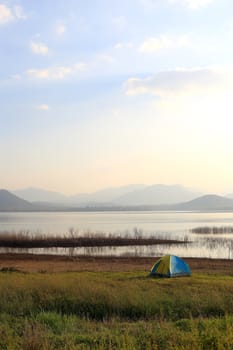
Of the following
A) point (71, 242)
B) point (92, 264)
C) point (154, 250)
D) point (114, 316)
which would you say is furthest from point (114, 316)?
point (71, 242)

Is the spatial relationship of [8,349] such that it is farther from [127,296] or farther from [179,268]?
[179,268]

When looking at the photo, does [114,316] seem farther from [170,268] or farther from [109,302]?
[170,268]

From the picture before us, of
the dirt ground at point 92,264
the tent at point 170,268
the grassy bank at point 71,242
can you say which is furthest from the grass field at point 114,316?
the grassy bank at point 71,242

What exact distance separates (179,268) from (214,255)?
57.2 ft

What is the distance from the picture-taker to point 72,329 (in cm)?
859

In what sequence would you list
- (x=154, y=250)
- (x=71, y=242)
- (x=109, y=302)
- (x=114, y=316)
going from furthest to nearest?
(x=71, y=242) → (x=154, y=250) → (x=109, y=302) → (x=114, y=316)

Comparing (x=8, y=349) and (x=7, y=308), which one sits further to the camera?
(x=7, y=308)

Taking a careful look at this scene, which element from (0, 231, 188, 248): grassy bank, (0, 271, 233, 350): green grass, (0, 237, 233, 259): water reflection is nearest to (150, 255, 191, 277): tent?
(0, 271, 233, 350): green grass

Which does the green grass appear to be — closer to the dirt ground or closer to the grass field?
the grass field

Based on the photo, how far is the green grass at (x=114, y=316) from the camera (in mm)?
6977

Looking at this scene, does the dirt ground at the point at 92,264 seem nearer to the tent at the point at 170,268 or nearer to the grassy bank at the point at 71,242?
the tent at the point at 170,268

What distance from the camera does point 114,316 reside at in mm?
10625

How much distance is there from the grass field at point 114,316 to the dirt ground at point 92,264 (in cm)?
897

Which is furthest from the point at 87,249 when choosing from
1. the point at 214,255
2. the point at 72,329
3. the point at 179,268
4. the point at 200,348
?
the point at 200,348
